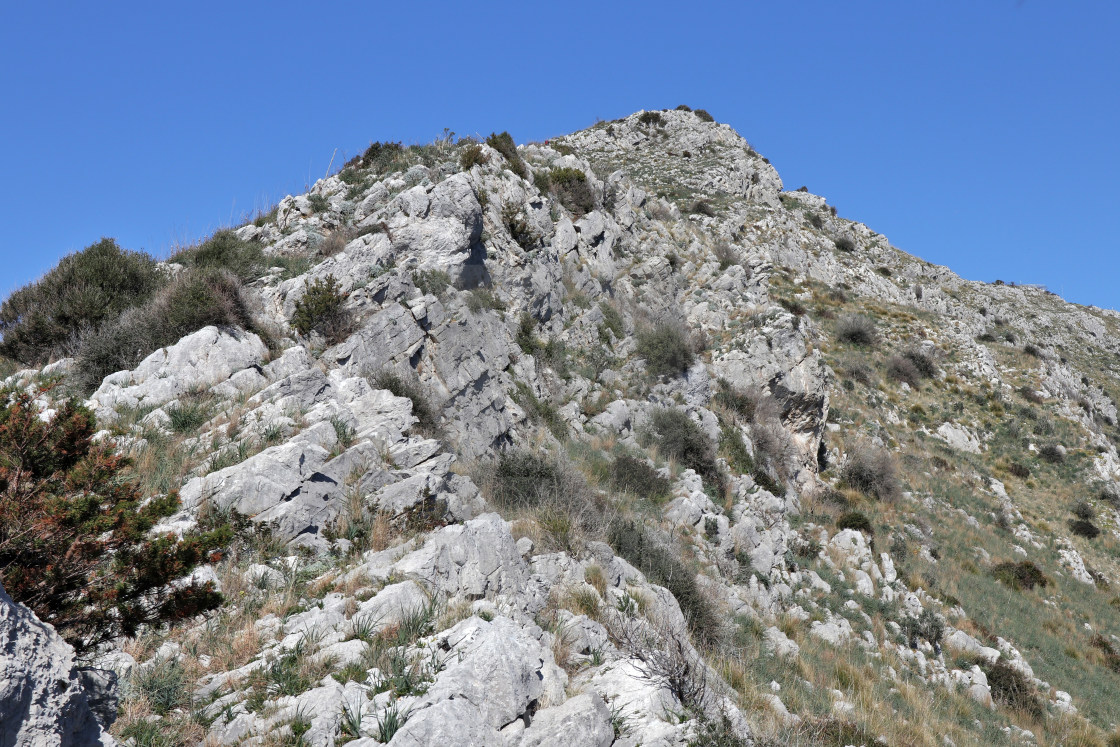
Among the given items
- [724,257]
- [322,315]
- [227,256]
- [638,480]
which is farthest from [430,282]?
[724,257]

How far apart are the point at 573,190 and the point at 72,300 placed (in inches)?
675

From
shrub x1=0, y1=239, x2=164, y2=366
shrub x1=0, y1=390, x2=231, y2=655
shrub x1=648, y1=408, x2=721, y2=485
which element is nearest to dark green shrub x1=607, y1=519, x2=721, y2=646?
shrub x1=648, y1=408, x2=721, y2=485

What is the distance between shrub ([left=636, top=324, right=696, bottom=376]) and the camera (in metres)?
18.8

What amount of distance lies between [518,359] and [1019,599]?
19816 millimetres

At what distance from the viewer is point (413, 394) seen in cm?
1170

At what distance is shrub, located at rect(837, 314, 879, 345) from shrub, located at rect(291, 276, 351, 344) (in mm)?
31521

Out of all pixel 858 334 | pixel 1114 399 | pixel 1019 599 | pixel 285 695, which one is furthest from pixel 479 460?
pixel 1114 399

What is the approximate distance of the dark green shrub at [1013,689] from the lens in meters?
13.1

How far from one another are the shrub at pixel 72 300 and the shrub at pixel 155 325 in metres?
0.86

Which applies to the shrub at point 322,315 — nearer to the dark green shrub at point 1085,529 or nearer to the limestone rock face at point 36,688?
the limestone rock face at point 36,688

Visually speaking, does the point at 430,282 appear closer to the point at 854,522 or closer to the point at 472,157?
the point at 472,157

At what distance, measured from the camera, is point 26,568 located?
13.7ft

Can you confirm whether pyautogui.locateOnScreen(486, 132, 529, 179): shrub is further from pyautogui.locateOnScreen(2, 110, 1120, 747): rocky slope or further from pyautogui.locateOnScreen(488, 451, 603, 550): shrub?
pyautogui.locateOnScreen(488, 451, 603, 550): shrub

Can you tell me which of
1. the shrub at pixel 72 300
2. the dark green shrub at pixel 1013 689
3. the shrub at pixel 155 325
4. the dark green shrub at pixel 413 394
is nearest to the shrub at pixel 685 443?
the dark green shrub at pixel 413 394
